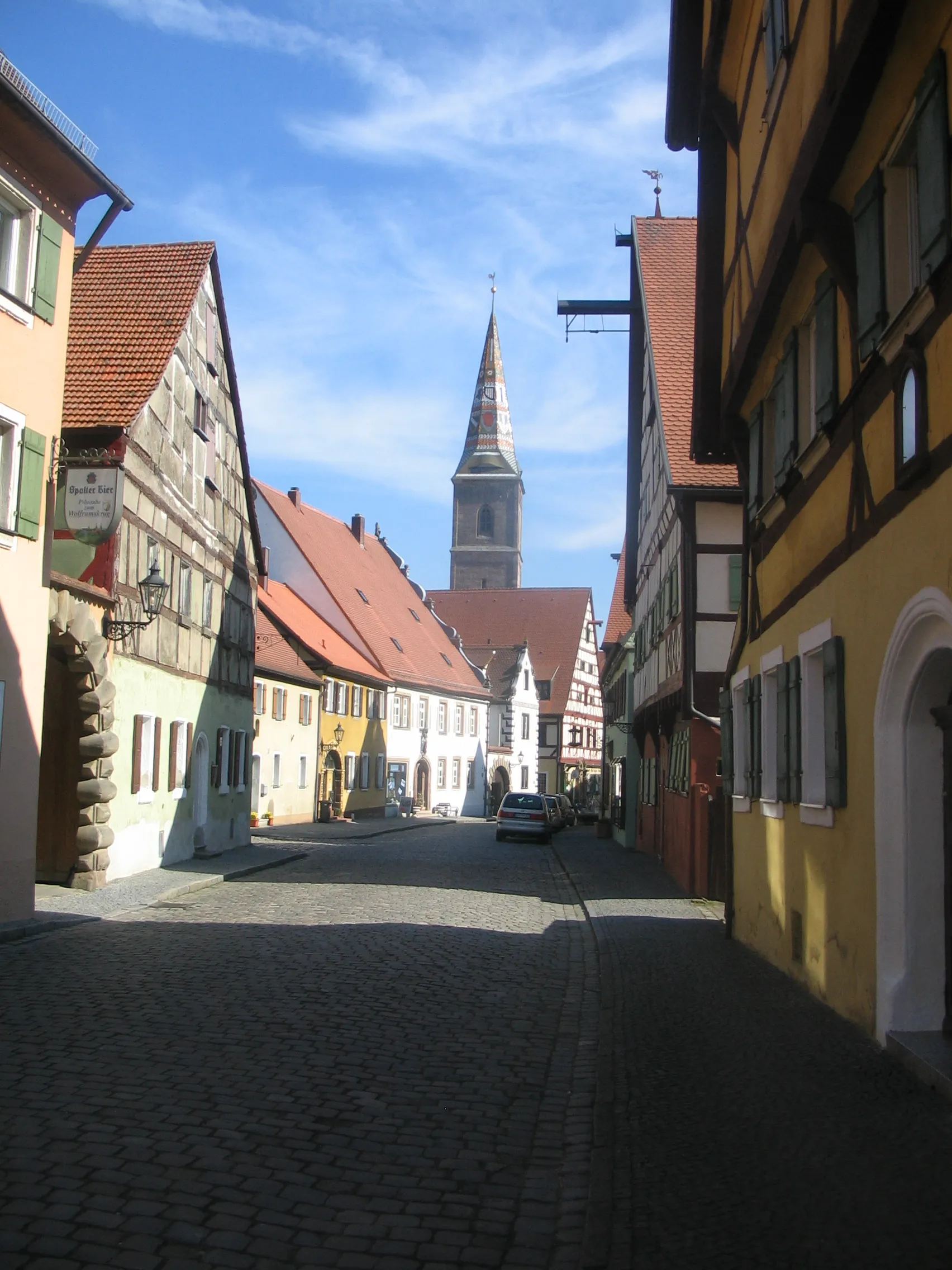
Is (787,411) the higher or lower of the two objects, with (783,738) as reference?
higher

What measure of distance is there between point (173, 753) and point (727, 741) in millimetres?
11221

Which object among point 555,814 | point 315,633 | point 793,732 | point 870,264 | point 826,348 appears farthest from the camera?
point 315,633

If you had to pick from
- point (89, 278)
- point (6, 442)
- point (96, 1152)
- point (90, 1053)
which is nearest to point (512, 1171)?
point (96, 1152)

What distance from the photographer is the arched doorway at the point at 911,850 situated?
732 centimetres

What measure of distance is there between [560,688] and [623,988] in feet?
233

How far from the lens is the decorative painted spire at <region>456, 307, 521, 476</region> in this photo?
108500 mm

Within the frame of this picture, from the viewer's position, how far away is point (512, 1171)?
5.73 m

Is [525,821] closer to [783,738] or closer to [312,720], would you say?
[312,720]

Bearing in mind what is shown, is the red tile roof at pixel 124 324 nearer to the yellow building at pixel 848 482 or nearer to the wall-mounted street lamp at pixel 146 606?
the wall-mounted street lamp at pixel 146 606

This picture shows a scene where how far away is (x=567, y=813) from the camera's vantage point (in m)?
49.2

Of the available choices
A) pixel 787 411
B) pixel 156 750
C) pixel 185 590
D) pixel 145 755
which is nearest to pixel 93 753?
pixel 145 755

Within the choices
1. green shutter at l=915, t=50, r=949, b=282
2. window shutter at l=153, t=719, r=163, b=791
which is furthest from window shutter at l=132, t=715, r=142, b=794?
green shutter at l=915, t=50, r=949, b=282

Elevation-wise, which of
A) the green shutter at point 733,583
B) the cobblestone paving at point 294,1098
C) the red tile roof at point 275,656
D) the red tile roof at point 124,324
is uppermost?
the red tile roof at point 124,324

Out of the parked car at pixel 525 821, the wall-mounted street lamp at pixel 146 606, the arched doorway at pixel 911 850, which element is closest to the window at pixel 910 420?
the arched doorway at pixel 911 850
